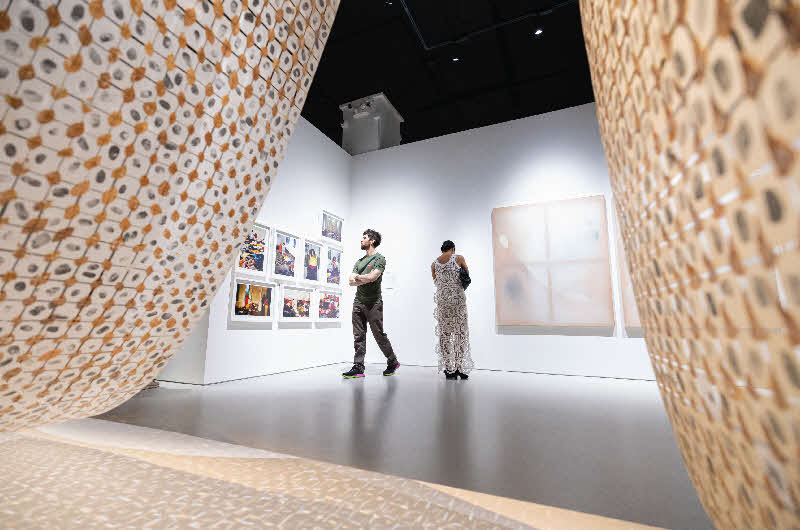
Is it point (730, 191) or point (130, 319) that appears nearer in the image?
point (730, 191)

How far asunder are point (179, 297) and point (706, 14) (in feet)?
1.33

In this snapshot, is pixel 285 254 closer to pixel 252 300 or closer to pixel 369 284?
pixel 252 300

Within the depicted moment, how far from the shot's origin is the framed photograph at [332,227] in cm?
441

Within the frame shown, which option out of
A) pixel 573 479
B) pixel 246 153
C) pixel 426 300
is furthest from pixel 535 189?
pixel 246 153

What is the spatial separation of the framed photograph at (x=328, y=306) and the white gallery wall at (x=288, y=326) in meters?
0.11

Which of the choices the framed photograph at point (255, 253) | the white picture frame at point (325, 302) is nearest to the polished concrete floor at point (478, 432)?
the framed photograph at point (255, 253)

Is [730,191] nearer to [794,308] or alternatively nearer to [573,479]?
[794,308]

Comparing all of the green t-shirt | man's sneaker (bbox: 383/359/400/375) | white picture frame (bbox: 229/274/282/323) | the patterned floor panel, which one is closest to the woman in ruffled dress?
man's sneaker (bbox: 383/359/400/375)

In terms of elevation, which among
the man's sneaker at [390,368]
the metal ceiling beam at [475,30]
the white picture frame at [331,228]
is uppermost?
the metal ceiling beam at [475,30]

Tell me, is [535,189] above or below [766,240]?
above

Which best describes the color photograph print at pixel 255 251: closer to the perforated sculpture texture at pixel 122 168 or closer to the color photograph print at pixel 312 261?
the color photograph print at pixel 312 261

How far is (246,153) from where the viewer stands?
0.36 meters

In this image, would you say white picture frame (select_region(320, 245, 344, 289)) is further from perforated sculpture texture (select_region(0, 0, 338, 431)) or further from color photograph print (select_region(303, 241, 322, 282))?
perforated sculpture texture (select_region(0, 0, 338, 431))

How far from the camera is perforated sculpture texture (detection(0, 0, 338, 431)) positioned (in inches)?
9.5
